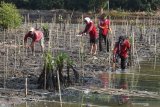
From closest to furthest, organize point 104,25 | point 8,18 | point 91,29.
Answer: point 91,29, point 104,25, point 8,18

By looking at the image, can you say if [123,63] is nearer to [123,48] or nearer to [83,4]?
[123,48]


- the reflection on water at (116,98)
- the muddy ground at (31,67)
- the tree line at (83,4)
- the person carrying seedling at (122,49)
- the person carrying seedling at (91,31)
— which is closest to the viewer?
the reflection on water at (116,98)

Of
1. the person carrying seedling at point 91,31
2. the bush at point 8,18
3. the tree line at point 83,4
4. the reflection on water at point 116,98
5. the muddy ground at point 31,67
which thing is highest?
the tree line at point 83,4

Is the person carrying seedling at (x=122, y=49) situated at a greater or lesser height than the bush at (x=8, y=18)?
lesser

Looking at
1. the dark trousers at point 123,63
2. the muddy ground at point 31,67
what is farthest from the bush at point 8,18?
the dark trousers at point 123,63

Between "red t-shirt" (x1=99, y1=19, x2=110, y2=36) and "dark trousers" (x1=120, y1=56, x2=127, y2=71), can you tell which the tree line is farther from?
"dark trousers" (x1=120, y1=56, x2=127, y2=71)

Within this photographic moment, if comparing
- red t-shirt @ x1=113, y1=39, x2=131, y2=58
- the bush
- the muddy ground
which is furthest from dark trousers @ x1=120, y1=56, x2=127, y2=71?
the bush

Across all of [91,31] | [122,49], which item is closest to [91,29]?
[91,31]

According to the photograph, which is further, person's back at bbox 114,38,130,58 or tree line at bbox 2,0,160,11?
tree line at bbox 2,0,160,11

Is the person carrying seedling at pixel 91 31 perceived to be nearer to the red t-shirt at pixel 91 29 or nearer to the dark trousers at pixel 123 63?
the red t-shirt at pixel 91 29

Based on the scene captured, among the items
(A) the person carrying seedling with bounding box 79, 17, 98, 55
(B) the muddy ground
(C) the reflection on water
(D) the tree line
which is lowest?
(C) the reflection on water

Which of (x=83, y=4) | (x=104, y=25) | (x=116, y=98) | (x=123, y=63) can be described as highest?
(x=83, y=4)

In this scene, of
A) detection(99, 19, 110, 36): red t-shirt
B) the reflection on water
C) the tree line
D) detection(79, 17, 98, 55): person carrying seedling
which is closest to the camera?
the reflection on water

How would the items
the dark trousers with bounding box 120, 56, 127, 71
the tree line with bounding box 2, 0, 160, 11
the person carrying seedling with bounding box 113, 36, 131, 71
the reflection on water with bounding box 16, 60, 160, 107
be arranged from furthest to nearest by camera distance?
1. the tree line with bounding box 2, 0, 160, 11
2. the dark trousers with bounding box 120, 56, 127, 71
3. the person carrying seedling with bounding box 113, 36, 131, 71
4. the reflection on water with bounding box 16, 60, 160, 107
